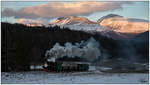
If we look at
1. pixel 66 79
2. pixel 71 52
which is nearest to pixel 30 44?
pixel 71 52

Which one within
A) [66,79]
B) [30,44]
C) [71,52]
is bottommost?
[66,79]

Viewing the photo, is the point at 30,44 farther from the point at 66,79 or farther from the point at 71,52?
the point at 66,79

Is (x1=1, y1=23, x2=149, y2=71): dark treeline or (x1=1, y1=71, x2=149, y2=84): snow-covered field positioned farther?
(x1=1, y1=23, x2=149, y2=71): dark treeline

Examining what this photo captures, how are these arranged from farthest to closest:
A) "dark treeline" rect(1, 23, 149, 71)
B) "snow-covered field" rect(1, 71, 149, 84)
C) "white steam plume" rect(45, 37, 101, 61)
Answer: "white steam plume" rect(45, 37, 101, 61) < "dark treeline" rect(1, 23, 149, 71) < "snow-covered field" rect(1, 71, 149, 84)

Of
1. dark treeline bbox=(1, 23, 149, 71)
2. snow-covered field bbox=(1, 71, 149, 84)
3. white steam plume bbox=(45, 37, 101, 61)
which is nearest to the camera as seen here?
snow-covered field bbox=(1, 71, 149, 84)

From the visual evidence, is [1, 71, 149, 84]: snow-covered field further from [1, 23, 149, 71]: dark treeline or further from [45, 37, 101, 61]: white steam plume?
[45, 37, 101, 61]: white steam plume

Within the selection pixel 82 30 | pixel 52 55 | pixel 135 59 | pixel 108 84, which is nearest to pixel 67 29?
pixel 82 30

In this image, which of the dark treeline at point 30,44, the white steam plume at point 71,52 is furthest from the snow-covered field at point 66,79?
the white steam plume at point 71,52

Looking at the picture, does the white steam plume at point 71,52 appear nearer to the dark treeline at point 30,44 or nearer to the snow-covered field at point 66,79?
the dark treeline at point 30,44

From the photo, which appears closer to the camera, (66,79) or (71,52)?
→ (66,79)

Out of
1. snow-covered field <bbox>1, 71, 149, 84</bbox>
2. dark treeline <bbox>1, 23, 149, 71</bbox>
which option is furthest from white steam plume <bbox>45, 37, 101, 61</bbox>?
snow-covered field <bbox>1, 71, 149, 84</bbox>

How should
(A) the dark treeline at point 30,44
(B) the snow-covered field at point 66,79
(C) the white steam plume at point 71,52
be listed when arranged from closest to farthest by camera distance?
(B) the snow-covered field at point 66,79 → (A) the dark treeline at point 30,44 → (C) the white steam plume at point 71,52

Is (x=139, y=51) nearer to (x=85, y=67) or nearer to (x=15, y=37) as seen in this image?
(x=85, y=67)

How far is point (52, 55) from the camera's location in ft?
155
